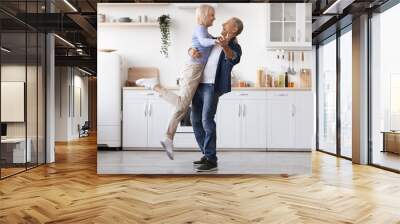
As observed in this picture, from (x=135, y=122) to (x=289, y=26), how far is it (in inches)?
87.1

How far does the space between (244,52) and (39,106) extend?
3.24 meters

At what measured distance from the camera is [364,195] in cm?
398

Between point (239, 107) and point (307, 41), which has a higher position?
point (307, 41)

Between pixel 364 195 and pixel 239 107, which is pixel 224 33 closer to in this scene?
pixel 239 107

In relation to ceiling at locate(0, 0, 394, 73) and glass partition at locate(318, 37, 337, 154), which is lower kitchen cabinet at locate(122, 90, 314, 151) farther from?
glass partition at locate(318, 37, 337, 154)

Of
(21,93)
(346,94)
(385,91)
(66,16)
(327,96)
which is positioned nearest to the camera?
(21,93)

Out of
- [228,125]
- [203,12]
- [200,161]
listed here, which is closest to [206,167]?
[200,161]

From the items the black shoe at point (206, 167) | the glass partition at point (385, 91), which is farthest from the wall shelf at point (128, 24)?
the glass partition at point (385, 91)

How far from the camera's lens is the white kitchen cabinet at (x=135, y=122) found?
4.96m

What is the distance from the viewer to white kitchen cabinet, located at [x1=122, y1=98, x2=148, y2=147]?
4965 mm

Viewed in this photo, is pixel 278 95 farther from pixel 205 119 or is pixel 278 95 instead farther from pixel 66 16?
pixel 66 16

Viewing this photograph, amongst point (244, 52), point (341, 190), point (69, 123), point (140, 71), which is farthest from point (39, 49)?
point (69, 123)

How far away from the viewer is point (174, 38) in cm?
492

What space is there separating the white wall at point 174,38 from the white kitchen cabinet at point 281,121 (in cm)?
41
